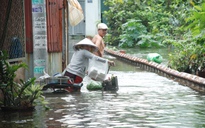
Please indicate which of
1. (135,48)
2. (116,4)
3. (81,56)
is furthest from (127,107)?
(116,4)

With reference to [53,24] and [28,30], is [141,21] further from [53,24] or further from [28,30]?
[28,30]

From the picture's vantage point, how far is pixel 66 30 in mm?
18172

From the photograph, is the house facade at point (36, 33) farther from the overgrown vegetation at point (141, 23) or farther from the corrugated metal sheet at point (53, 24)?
the overgrown vegetation at point (141, 23)

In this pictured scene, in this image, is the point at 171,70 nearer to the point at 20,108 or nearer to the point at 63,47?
the point at 63,47

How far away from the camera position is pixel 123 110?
1170 centimetres

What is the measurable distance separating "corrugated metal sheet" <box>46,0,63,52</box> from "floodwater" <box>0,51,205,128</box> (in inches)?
58.9

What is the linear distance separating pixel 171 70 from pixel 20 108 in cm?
837

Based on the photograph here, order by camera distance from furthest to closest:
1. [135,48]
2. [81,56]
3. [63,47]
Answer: [135,48] < [63,47] < [81,56]

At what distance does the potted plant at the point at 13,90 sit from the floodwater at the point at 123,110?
24 centimetres

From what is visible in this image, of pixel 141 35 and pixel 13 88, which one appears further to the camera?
pixel 141 35

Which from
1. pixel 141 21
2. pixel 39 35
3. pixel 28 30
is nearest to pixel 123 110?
pixel 39 35

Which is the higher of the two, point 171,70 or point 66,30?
point 66,30

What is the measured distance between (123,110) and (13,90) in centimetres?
223

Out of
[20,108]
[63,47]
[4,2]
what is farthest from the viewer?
[63,47]
